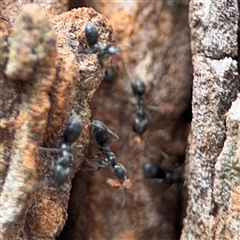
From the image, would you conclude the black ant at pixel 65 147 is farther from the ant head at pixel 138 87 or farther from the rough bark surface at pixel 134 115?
the ant head at pixel 138 87

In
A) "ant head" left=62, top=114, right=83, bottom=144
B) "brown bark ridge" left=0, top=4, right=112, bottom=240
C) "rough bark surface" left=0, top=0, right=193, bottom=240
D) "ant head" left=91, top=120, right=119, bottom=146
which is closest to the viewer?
"brown bark ridge" left=0, top=4, right=112, bottom=240

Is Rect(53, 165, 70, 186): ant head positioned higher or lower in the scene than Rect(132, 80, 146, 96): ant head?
lower

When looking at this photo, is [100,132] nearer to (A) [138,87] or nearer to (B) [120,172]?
(B) [120,172]

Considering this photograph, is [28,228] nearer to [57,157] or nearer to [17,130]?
[57,157]

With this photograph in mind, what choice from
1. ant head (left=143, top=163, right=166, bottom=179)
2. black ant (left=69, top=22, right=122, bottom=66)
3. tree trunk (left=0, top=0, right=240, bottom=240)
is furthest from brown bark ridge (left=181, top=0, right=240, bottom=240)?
black ant (left=69, top=22, right=122, bottom=66)

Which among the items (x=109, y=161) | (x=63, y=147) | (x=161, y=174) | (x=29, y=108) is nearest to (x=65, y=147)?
(x=63, y=147)

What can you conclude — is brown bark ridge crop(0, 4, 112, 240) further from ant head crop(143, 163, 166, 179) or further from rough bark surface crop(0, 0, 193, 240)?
ant head crop(143, 163, 166, 179)

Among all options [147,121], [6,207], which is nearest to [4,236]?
[6,207]
